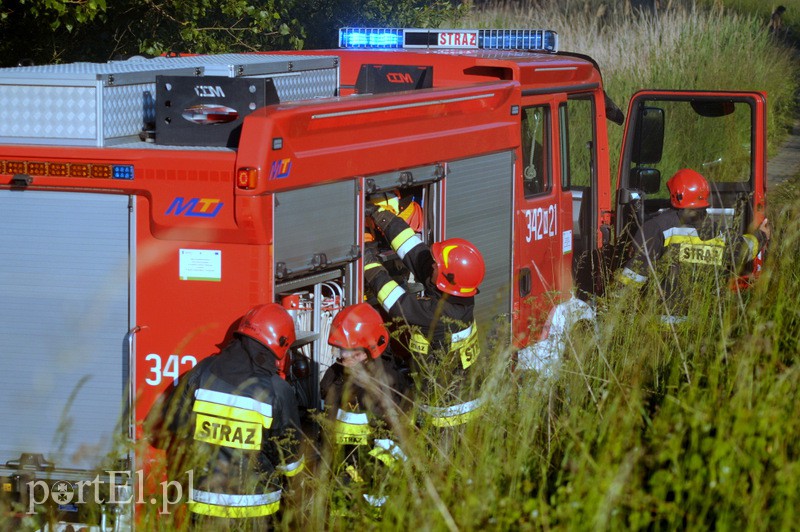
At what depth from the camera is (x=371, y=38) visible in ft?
25.2

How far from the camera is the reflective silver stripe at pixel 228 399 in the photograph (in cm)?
439

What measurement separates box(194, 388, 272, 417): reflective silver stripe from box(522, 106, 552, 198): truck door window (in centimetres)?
314

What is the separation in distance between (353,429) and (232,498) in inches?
23.6

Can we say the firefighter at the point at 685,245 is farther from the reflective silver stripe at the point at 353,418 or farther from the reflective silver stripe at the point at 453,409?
the reflective silver stripe at the point at 353,418

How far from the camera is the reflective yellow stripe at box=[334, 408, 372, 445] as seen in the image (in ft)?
15.2

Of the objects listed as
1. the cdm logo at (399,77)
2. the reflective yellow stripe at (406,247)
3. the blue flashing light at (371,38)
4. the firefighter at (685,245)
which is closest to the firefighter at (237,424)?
the reflective yellow stripe at (406,247)

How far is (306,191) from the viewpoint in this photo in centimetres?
480

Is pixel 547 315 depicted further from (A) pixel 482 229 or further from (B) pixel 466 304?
(B) pixel 466 304

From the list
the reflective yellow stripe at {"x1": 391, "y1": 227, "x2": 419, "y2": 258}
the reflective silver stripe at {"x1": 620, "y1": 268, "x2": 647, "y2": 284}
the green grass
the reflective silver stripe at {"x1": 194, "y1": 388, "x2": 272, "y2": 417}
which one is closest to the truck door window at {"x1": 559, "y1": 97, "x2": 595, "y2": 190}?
the reflective silver stripe at {"x1": 620, "y1": 268, "x2": 647, "y2": 284}

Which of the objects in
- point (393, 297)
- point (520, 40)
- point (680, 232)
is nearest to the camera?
point (393, 297)

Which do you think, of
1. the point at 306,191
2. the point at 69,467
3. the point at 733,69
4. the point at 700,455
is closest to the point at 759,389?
the point at 700,455

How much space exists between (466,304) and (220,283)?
1.50 metres

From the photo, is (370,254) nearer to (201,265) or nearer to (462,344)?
(462,344)

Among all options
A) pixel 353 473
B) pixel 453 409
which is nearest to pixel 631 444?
pixel 453 409
